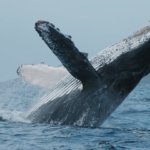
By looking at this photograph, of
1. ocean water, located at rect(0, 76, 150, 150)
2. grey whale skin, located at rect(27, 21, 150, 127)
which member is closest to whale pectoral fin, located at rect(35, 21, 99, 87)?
grey whale skin, located at rect(27, 21, 150, 127)

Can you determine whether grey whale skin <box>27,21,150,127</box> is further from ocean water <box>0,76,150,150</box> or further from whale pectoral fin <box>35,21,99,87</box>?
ocean water <box>0,76,150,150</box>

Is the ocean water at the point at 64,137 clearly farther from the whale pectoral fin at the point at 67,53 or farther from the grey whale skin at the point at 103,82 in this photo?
the whale pectoral fin at the point at 67,53

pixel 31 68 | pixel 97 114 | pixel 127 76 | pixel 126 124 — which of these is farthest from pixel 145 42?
pixel 126 124

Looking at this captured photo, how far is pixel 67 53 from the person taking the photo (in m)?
12.1

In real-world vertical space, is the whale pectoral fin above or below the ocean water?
above

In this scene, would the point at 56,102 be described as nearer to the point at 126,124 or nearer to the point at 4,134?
the point at 4,134

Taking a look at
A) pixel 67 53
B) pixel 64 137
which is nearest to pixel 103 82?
pixel 67 53

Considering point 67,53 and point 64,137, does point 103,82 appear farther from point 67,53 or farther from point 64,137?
point 64,137

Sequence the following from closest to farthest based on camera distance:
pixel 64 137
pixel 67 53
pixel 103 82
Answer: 1. pixel 64 137
2. pixel 67 53
3. pixel 103 82

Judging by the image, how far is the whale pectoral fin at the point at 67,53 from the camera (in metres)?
11.7

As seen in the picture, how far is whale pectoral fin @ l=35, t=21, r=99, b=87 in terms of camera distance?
38.3 feet

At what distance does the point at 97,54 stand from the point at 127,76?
2.83ft

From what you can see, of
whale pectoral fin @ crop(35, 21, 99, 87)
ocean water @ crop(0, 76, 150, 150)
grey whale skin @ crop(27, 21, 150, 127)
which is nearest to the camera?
ocean water @ crop(0, 76, 150, 150)

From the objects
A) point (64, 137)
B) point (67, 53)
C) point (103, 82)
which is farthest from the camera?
point (103, 82)
